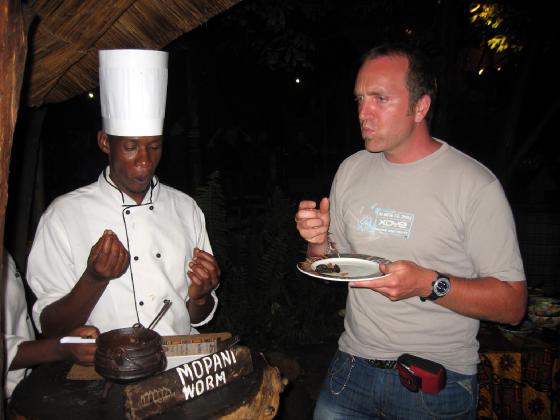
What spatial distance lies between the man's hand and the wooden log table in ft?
3.06

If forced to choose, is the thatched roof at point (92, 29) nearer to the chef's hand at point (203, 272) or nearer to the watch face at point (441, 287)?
the chef's hand at point (203, 272)

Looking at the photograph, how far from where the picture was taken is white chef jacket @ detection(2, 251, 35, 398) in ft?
7.76

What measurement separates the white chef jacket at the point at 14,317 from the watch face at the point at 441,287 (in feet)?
6.98

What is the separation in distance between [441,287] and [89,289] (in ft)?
5.98

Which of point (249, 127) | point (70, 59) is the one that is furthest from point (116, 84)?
point (249, 127)

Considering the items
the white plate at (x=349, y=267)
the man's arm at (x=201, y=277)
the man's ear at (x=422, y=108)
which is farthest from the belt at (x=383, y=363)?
the man's ear at (x=422, y=108)

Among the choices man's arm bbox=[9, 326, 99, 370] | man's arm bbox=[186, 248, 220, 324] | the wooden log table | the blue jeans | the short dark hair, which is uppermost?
the short dark hair

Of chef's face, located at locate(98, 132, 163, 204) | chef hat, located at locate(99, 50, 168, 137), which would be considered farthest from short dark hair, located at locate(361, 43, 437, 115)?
chef's face, located at locate(98, 132, 163, 204)

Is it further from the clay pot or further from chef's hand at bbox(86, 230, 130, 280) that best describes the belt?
chef's hand at bbox(86, 230, 130, 280)

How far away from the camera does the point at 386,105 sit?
2721 mm

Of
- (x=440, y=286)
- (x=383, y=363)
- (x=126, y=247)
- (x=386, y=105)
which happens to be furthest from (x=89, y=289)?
(x=386, y=105)

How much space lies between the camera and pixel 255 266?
259 inches

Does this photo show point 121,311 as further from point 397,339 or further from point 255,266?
point 255,266

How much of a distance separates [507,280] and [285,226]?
4.69 metres
